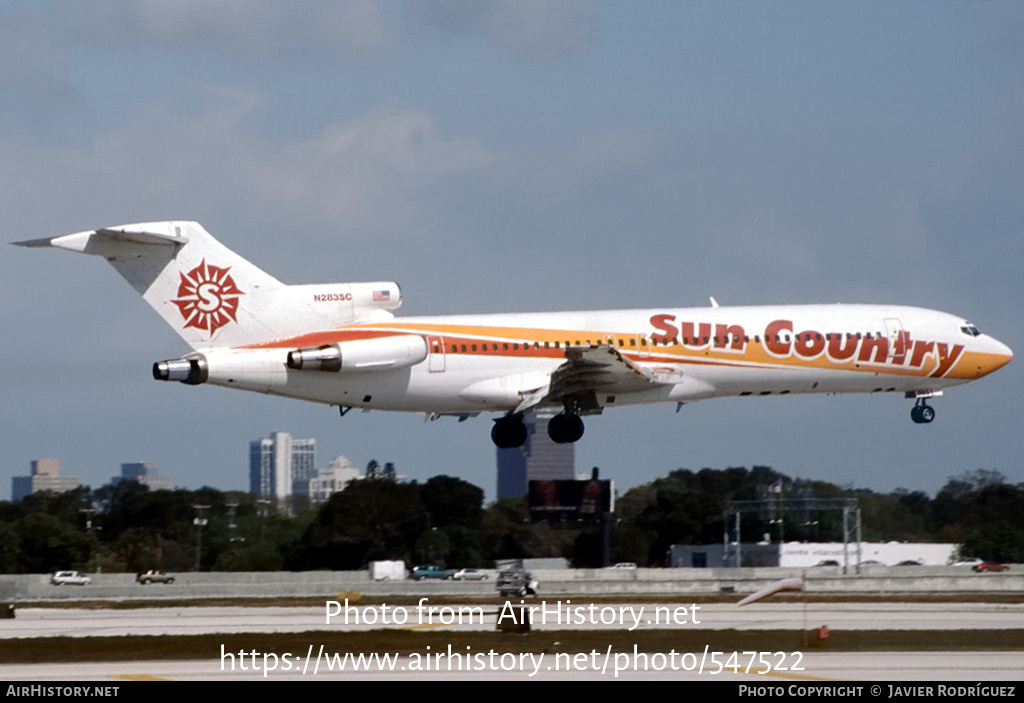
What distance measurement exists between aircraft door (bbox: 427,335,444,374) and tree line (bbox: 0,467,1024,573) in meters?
21.3

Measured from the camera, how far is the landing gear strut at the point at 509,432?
47.2 m

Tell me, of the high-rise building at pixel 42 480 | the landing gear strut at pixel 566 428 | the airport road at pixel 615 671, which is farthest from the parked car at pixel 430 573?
the high-rise building at pixel 42 480

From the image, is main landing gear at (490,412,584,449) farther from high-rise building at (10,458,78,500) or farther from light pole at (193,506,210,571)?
high-rise building at (10,458,78,500)

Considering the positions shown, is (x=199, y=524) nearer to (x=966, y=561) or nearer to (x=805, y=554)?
(x=805, y=554)

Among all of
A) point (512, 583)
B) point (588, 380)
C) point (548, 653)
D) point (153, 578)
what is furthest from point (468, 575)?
point (548, 653)

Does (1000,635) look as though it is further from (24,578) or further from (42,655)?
(24,578)

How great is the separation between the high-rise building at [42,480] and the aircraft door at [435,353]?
118 metres

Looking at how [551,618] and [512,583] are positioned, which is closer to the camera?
[551,618]

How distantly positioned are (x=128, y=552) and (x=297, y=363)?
114 feet

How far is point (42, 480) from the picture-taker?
16275 centimetres

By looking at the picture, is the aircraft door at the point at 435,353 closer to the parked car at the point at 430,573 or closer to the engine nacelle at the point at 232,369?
the engine nacelle at the point at 232,369

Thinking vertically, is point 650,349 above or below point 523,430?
above

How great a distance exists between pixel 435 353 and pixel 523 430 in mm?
6141
